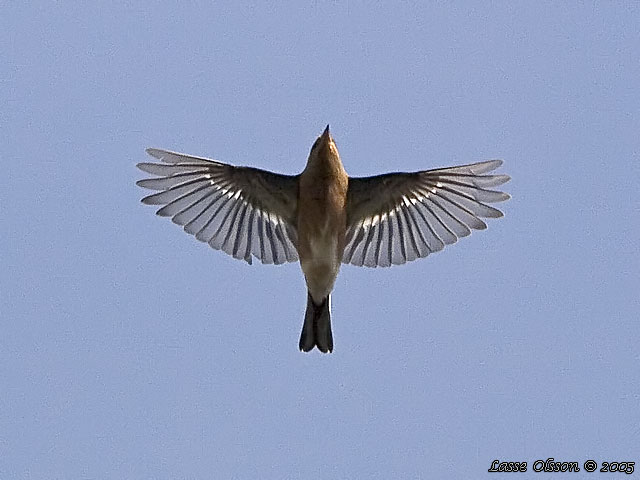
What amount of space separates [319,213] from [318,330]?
5.16 ft

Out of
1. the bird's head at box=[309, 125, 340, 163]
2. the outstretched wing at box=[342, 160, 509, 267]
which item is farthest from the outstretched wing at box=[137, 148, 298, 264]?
the outstretched wing at box=[342, 160, 509, 267]

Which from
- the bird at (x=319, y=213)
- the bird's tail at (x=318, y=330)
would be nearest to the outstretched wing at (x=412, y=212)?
the bird at (x=319, y=213)

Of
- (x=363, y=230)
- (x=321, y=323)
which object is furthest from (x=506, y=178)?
(x=321, y=323)

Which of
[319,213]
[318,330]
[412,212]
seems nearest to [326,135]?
[319,213]

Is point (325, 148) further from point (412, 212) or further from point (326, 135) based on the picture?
point (412, 212)

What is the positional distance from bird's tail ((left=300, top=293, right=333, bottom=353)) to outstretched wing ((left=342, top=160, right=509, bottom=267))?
730mm

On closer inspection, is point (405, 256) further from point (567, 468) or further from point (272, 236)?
point (567, 468)

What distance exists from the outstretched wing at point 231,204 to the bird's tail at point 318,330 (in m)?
0.75

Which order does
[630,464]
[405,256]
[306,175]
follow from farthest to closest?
[405,256]
[306,175]
[630,464]

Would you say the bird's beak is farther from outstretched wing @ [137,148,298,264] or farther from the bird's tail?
the bird's tail

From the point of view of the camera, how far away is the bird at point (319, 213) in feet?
42.0

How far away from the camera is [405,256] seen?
1333 cm

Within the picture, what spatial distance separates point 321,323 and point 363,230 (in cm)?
134

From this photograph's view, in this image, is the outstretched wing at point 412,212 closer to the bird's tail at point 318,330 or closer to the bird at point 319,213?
the bird at point 319,213
